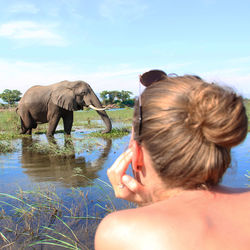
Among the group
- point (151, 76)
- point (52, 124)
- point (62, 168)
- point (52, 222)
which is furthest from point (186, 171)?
point (52, 124)

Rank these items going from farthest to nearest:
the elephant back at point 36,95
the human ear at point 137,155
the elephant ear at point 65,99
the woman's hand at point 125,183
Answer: the elephant back at point 36,95, the elephant ear at point 65,99, the woman's hand at point 125,183, the human ear at point 137,155

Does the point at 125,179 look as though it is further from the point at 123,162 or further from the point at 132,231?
the point at 132,231

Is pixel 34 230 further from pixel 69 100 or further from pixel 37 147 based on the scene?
pixel 69 100

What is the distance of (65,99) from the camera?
31.4 ft

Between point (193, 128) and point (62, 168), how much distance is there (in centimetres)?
486

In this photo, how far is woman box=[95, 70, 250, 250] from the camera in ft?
2.58

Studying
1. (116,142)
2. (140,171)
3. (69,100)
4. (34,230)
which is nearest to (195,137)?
(140,171)

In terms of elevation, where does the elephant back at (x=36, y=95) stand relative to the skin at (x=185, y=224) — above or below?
below

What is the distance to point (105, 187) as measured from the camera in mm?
4055

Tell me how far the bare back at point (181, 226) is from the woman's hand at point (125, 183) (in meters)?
0.26

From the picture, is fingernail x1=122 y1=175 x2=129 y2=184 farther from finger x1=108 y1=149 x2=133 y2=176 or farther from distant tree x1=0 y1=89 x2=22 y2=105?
distant tree x1=0 y1=89 x2=22 y2=105

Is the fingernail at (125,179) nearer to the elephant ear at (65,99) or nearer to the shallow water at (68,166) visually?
the shallow water at (68,166)

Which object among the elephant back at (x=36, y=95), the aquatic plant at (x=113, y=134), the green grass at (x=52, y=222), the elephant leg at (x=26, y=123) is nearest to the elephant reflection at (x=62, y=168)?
the green grass at (x=52, y=222)

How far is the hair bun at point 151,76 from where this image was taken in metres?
1.21
